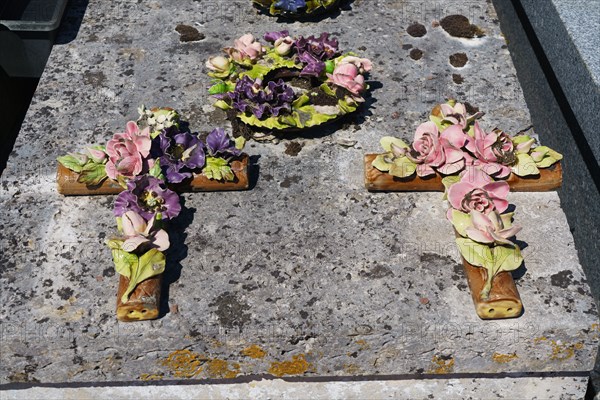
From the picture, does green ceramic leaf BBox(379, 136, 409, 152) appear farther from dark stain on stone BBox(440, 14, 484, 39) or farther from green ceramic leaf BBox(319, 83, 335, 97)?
dark stain on stone BBox(440, 14, 484, 39)

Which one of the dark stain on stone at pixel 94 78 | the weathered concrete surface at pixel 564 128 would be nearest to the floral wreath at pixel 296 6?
the dark stain on stone at pixel 94 78

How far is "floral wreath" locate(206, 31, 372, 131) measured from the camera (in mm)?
2543

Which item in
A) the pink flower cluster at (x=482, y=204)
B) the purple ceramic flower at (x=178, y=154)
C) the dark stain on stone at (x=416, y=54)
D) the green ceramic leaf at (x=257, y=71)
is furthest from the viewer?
the dark stain on stone at (x=416, y=54)

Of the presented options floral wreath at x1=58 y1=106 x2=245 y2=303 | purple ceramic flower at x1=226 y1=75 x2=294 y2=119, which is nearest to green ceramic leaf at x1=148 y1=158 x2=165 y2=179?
floral wreath at x1=58 y1=106 x2=245 y2=303

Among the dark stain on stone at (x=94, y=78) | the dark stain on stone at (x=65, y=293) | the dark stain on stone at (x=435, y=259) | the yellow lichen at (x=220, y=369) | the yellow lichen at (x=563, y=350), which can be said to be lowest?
the yellow lichen at (x=220, y=369)

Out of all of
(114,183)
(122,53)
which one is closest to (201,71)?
(122,53)

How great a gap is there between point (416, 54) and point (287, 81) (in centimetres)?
57

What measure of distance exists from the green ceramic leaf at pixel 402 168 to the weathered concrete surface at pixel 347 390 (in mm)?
667

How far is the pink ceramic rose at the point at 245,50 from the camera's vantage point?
2.78 meters

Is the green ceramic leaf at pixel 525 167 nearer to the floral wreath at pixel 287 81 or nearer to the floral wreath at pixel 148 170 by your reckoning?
the floral wreath at pixel 287 81

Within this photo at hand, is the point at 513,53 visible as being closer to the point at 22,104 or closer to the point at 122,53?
the point at 122,53

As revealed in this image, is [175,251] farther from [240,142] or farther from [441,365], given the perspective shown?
[441,365]

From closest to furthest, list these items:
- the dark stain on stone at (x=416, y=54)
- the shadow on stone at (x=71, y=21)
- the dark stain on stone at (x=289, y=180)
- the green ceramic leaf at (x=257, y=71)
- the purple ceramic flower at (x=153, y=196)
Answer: the purple ceramic flower at (x=153, y=196), the dark stain on stone at (x=289, y=180), the green ceramic leaf at (x=257, y=71), the dark stain on stone at (x=416, y=54), the shadow on stone at (x=71, y=21)

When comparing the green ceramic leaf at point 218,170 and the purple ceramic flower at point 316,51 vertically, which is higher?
the purple ceramic flower at point 316,51
